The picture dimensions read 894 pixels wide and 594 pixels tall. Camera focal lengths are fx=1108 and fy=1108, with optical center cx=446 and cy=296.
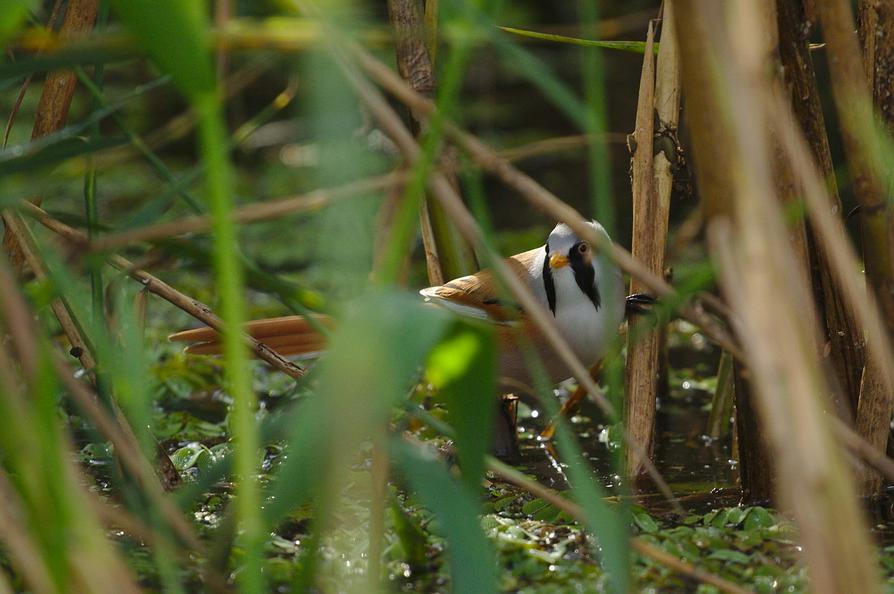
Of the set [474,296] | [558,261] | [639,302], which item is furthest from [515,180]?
[558,261]

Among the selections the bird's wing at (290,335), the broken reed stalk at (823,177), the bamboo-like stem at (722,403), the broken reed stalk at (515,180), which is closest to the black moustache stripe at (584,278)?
the bamboo-like stem at (722,403)

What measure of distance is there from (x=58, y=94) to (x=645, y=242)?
1.18 meters

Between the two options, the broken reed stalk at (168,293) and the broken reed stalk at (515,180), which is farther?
the broken reed stalk at (168,293)

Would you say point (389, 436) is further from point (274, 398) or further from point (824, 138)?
point (274, 398)

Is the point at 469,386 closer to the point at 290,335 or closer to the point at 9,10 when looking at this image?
the point at 9,10

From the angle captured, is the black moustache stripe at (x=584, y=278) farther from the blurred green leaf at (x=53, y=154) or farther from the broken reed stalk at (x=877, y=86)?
the blurred green leaf at (x=53, y=154)

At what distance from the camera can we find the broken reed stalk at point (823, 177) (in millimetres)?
1881

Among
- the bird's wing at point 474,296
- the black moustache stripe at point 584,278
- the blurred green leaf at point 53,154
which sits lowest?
the blurred green leaf at point 53,154

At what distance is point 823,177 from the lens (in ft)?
6.41

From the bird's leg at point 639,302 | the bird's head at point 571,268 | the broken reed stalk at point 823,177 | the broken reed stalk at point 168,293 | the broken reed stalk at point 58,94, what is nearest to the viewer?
the broken reed stalk at point 168,293

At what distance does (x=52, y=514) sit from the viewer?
115cm

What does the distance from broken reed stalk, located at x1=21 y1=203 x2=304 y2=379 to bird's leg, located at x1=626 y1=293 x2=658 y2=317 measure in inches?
30.8

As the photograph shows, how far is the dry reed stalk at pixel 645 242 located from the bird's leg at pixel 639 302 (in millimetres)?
240

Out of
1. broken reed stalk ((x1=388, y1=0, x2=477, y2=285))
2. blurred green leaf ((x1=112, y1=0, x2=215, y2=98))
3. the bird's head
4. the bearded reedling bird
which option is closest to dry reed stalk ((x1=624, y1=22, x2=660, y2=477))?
broken reed stalk ((x1=388, y1=0, x2=477, y2=285))
